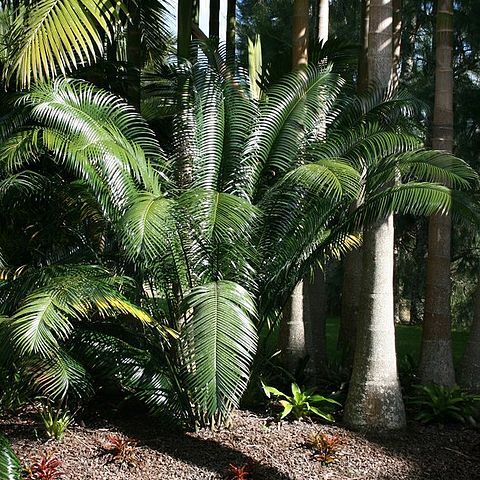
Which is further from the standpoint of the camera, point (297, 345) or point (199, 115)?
point (297, 345)

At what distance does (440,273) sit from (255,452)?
120 inches

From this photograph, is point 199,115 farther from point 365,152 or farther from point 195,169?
point 365,152

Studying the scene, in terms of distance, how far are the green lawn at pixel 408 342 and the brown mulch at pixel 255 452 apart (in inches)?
138

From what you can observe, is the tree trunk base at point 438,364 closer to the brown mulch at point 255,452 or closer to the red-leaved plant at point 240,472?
the brown mulch at point 255,452

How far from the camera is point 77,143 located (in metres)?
5.80

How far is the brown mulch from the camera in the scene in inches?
219

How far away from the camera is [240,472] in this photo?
5.31 m

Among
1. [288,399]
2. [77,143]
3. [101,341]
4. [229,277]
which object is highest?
[77,143]

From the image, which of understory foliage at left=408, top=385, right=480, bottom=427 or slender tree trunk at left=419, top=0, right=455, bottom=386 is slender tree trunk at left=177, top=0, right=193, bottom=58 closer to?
slender tree trunk at left=419, top=0, right=455, bottom=386

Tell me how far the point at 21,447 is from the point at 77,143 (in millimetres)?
2649

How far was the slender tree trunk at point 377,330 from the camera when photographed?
6.39 meters

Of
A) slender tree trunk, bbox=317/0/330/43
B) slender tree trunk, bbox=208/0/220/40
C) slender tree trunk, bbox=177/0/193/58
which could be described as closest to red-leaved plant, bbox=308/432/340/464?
slender tree trunk, bbox=177/0/193/58

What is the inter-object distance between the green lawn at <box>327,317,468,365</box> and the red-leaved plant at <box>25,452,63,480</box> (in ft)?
16.9

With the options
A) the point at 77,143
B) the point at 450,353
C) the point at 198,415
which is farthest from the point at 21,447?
the point at 450,353
